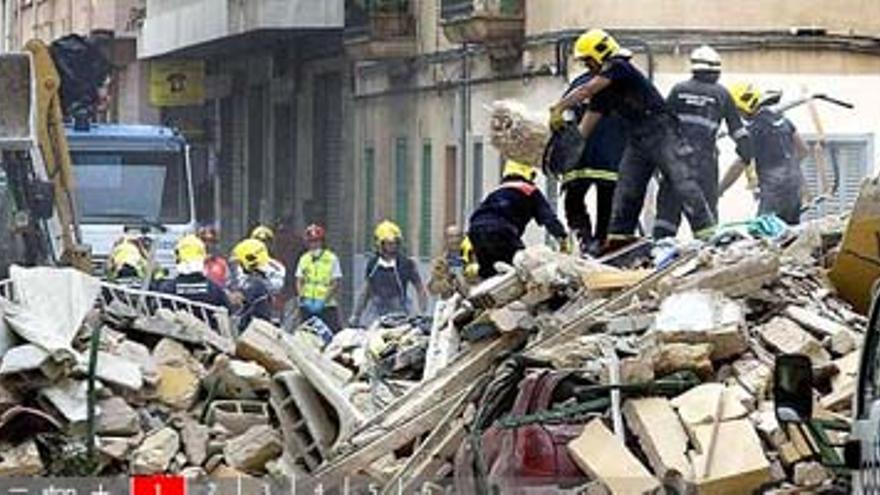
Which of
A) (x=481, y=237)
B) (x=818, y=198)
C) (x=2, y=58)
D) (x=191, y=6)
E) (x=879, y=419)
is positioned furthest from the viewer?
(x=191, y=6)

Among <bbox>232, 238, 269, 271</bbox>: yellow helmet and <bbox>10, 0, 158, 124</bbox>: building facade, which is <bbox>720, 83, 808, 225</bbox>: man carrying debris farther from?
<bbox>10, 0, 158, 124</bbox>: building facade

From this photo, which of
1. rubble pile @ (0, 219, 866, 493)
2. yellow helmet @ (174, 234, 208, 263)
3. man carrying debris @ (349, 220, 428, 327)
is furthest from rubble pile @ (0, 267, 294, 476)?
man carrying debris @ (349, 220, 428, 327)

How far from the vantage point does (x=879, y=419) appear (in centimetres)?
1020

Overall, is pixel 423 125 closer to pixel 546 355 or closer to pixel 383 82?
pixel 383 82

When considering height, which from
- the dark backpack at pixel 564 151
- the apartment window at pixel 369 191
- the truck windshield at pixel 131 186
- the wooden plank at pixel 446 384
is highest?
the dark backpack at pixel 564 151

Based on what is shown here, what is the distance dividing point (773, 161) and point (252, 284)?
27.7ft

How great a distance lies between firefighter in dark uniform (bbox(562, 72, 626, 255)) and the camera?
20.2 m

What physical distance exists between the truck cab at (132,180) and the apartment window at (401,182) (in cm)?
752

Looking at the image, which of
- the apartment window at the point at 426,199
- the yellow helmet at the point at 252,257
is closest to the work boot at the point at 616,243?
the yellow helmet at the point at 252,257

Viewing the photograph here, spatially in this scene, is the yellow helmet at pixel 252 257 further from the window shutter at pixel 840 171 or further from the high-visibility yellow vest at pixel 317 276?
the window shutter at pixel 840 171

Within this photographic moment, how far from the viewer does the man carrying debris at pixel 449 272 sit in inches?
785

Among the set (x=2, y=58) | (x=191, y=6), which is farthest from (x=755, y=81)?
(x=191, y=6)

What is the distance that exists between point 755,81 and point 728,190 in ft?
28.4

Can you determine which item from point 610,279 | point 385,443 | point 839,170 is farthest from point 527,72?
point 385,443
